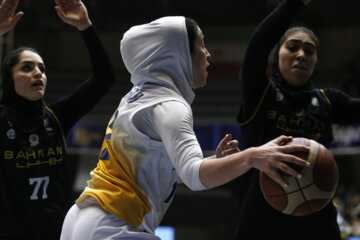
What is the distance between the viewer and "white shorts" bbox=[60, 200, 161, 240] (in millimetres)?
2098

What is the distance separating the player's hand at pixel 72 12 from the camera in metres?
3.27

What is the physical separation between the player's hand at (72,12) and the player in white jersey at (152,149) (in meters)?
1.03

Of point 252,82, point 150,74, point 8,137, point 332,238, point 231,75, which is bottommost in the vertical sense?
point 231,75

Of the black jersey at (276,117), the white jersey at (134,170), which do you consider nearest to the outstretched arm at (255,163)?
the white jersey at (134,170)

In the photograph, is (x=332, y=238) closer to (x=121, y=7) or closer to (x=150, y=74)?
(x=150, y=74)

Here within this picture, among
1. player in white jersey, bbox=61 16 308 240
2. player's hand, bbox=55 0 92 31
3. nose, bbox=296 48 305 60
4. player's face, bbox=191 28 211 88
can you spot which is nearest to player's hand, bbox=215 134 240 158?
player in white jersey, bbox=61 16 308 240

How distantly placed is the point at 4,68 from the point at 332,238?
7.92 feet

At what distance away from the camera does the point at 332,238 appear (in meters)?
2.97

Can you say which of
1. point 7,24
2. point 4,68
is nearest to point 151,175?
point 7,24

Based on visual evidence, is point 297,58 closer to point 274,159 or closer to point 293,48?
point 293,48

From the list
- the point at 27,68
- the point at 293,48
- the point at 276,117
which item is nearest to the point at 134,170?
the point at 276,117

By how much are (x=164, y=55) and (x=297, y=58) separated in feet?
4.06

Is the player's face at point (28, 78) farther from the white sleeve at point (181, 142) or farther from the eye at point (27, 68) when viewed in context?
the white sleeve at point (181, 142)

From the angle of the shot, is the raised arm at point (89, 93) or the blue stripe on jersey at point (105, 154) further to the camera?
the raised arm at point (89, 93)
